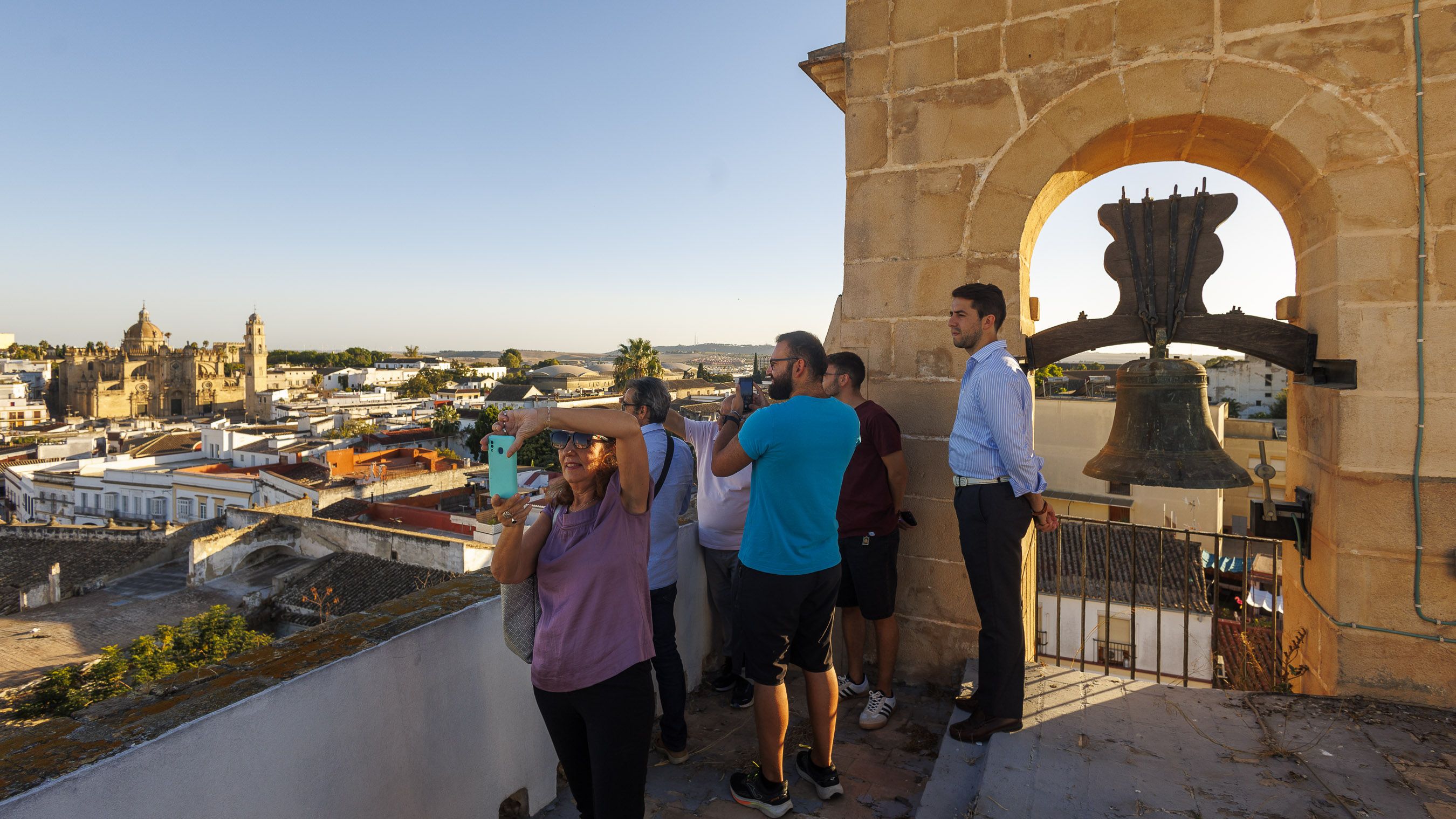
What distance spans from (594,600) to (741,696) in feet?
5.36

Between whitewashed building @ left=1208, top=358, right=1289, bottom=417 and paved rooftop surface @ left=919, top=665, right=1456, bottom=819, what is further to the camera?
whitewashed building @ left=1208, top=358, right=1289, bottom=417

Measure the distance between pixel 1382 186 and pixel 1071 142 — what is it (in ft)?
3.60

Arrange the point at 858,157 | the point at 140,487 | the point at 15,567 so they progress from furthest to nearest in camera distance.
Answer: the point at 140,487 < the point at 15,567 < the point at 858,157

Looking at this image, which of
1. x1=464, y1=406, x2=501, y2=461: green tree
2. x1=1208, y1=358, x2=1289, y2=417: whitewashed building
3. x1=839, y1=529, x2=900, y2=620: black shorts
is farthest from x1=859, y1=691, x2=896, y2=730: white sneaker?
x1=1208, y1=358, x2=1289, y2=417: whitewashed building

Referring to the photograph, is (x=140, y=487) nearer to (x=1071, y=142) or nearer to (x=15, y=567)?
(x=15, y=567)

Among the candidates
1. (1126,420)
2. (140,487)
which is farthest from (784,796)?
(140,487)

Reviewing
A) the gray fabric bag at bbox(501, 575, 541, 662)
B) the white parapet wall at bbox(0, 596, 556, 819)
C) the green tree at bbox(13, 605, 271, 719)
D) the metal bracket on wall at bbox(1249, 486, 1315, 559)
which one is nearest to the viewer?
the white parapet wall at bbox(0, 596, 556, 819)

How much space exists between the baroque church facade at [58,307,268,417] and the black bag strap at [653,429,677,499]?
87412 mm

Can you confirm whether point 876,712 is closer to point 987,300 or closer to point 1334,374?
point 987,300

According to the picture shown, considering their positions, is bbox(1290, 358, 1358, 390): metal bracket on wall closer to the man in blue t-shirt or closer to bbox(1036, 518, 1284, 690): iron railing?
the man in blue t-shirt

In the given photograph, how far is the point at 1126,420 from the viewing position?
127 inches

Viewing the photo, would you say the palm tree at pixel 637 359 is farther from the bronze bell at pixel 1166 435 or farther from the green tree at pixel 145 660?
the bronze bell at pixel 1166 435

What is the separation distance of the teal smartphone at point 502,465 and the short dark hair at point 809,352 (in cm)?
108

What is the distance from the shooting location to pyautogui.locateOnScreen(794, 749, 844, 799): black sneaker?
2.62m
